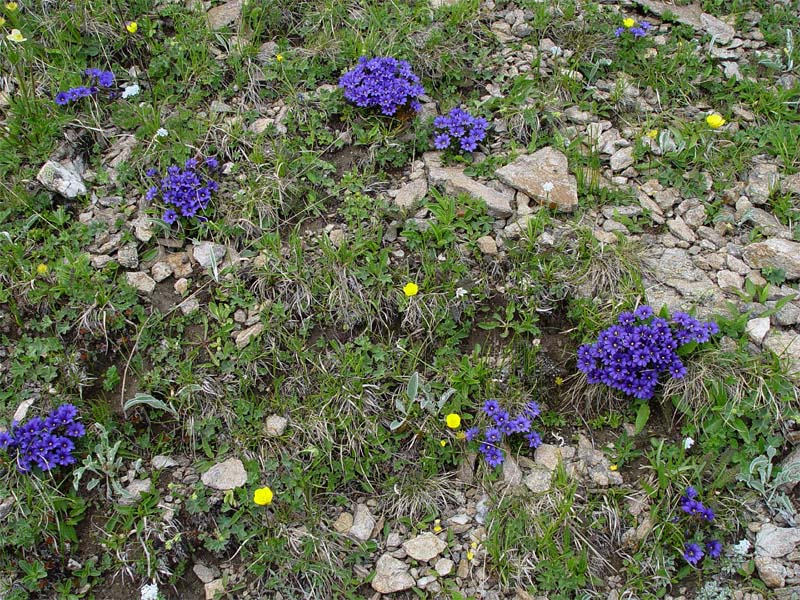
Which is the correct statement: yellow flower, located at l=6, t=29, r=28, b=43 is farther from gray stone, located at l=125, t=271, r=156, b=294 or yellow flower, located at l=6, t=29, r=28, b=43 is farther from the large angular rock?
the large angular rock

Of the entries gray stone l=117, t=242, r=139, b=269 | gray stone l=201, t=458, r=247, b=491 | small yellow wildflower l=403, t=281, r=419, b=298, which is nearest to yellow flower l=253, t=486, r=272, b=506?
gray stone l=201, t=458, r=247, b=491

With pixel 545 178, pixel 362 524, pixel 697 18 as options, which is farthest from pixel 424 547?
pixel 697 18

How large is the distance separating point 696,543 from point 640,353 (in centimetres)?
92

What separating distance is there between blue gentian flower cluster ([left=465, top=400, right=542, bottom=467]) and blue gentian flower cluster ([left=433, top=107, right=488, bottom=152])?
1711mm

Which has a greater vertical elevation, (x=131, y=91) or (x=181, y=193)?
(x=131, y=91)

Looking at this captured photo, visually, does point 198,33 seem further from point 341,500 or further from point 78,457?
point 341,500

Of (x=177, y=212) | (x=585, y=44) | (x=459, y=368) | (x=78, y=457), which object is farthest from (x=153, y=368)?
(x=585, y=44)

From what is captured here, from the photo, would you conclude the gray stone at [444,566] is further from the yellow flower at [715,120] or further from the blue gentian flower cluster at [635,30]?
the blue gentian flower cluster at [635,30]

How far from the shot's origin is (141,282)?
13.3 feet

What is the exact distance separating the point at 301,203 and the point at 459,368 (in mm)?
1424

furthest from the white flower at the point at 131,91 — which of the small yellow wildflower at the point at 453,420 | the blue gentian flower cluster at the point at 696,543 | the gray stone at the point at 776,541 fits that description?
the gray stone at the point at 776,541

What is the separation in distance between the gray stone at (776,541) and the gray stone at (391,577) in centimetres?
159

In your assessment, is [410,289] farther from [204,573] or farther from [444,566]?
[204,573]

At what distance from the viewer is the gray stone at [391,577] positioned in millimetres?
3320
